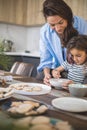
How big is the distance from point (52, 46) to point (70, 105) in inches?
40.1

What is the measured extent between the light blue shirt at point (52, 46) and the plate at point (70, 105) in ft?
2.92

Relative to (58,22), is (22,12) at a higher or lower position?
higher

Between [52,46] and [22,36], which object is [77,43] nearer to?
[52,46]

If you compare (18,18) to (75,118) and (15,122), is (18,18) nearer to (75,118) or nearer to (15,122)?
(75,118)

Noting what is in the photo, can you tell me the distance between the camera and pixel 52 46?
181 cm

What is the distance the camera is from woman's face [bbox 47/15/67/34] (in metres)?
1.47

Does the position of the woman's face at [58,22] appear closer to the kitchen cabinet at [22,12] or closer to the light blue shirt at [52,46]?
the light blue shirt at [52,46]

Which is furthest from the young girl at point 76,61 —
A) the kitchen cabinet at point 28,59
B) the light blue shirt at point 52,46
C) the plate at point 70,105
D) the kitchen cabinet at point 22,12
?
the kitchen cabinet at point 22,12

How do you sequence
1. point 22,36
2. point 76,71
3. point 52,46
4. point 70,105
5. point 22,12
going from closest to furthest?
point 70,105 → point 76,71 → point 52,46 → point 22,12 → point 22,36

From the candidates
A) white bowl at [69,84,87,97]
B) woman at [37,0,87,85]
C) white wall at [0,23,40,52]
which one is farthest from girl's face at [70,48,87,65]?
white wall at [0,23,40,52]

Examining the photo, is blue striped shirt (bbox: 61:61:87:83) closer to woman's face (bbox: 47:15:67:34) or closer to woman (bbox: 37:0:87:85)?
woman (bbox: 37:0:87:85)

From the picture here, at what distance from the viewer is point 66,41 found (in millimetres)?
1705

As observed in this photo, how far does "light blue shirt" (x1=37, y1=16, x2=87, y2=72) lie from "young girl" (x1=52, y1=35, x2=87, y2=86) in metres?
0.12

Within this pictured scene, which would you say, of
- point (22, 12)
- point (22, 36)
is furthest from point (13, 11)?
point (22, 36)
